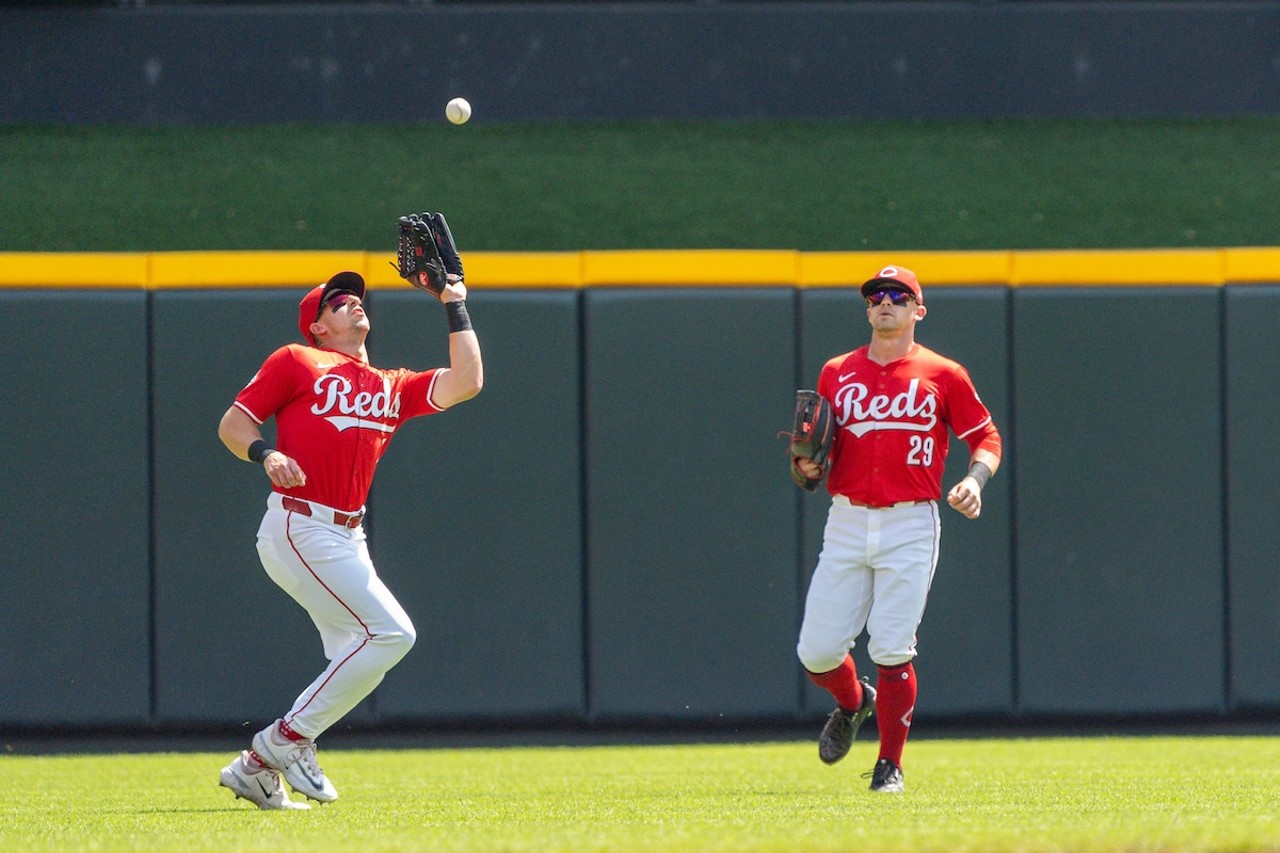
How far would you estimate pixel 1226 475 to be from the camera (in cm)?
695

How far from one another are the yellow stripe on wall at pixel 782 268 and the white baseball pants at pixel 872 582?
2232mm

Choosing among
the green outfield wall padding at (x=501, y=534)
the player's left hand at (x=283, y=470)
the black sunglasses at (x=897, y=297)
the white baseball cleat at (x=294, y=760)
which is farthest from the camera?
the green outfield wall padding at (x=501, y=534)

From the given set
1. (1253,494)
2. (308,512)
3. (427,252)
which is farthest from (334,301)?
(1253,494)

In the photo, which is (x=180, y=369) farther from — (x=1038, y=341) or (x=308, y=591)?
(x=1038, y=341)

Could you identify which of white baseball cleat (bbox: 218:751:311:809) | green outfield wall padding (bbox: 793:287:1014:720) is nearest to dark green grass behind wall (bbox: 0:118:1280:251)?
green outfield wall padding (bbox: 793:287:1014:720)

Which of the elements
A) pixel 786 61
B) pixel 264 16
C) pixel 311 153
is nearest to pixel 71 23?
pixel 264 16

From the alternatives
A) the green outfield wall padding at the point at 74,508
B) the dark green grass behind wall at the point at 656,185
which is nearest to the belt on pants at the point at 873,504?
the green outfield wall padding at the point at 74,508

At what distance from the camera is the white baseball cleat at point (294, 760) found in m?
4.34

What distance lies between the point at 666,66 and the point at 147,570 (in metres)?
4.61

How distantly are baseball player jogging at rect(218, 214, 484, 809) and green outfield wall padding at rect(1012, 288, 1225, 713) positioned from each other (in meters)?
3.24

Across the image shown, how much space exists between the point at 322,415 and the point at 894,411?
163cm

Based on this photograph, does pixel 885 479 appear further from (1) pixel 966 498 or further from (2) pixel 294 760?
(2) pixel 294 760

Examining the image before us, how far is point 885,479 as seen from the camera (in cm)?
476

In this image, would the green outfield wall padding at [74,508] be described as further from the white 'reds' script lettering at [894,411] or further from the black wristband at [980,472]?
the black wristband at [980,472]
